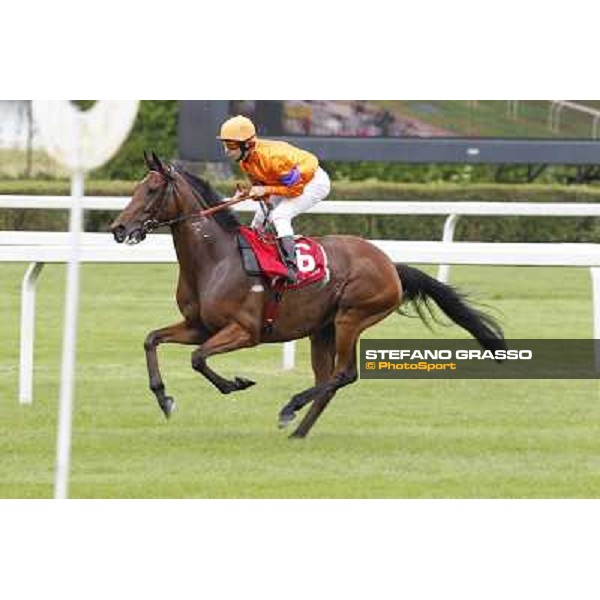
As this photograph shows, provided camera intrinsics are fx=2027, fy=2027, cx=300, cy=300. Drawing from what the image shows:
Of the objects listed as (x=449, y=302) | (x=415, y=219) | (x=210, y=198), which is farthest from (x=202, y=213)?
(x=415, y=219)

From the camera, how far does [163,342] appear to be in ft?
28.5

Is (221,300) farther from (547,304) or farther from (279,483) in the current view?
(547,304)

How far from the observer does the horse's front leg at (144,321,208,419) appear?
27.7 feet

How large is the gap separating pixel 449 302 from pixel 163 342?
1.46 meters

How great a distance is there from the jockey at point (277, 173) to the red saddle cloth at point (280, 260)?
0.04 meters

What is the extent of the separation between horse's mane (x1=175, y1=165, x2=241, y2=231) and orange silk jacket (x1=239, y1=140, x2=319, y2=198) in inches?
7.1

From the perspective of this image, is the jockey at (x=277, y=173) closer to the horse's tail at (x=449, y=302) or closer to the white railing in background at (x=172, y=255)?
the horse's tail at (x=449, y=302)

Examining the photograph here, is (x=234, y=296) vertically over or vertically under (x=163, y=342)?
over

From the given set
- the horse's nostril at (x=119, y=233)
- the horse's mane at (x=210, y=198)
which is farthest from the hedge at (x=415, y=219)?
the horse's nostril at (x=119, y=233)

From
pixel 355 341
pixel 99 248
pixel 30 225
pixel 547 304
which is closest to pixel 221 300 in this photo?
pixel 355 341

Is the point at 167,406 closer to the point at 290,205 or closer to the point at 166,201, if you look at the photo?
the point at 166,201

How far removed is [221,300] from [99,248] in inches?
50.6

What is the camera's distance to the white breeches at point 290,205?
882 centimetres

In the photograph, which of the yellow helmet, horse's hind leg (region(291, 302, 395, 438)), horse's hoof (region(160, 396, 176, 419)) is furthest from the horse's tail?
horse's hoof (region(160, 396, 176, 419))
